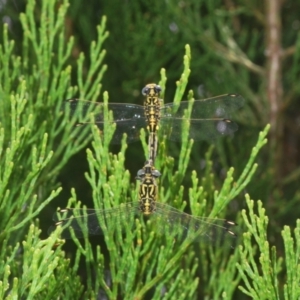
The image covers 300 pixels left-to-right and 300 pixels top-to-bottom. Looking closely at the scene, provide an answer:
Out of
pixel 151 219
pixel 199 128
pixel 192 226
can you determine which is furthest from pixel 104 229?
pixel 199 128

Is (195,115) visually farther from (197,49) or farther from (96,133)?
(197,49)

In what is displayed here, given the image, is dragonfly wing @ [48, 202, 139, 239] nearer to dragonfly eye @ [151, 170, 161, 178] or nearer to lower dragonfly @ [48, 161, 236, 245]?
lower dragonfly @ [48, 161, 236, 245]

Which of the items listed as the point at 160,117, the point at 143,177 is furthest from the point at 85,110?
the point at 143,177

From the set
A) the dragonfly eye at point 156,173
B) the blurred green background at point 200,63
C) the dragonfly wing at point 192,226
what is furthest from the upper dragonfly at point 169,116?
the blurred green background at point 200,63

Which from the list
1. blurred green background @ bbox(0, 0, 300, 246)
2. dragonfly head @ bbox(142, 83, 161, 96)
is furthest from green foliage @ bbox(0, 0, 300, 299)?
blurred green background @ bbox(0, 0, 300, 246)

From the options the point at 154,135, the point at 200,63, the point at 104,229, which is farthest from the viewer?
the point at 200,63

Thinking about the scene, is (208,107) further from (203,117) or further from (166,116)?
(166,116)

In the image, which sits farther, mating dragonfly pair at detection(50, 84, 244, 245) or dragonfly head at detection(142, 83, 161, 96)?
dragonfly head at detection(142, 83, 161, 96)

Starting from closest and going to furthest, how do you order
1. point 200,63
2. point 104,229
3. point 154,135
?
1. point 104,229
2. point 154,135
3. point 200,63
